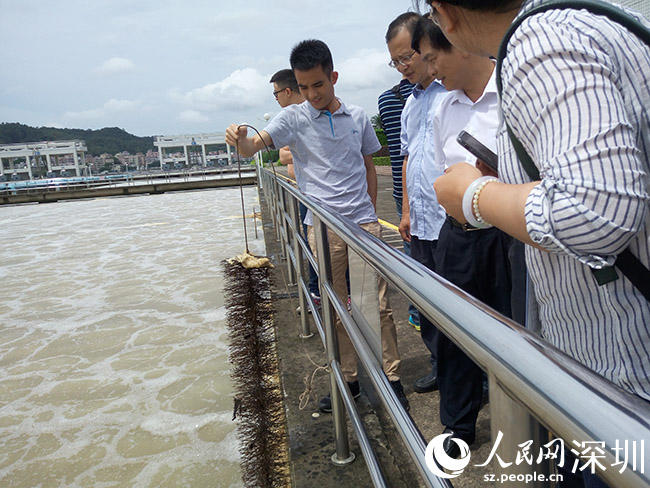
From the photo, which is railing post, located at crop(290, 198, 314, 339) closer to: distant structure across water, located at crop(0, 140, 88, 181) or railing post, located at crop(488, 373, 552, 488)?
railing post, located at crop(488, 373, 552, 488)

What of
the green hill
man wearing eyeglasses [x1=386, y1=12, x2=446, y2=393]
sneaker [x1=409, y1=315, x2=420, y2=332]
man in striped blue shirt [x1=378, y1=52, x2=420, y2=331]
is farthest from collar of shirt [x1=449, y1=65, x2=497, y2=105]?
the green hill

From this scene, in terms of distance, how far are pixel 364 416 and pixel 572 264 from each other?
1.60 metres

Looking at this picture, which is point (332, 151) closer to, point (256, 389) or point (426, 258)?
point (426, 258)

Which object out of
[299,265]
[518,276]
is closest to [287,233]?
[299,265]

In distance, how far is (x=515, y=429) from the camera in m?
0.49

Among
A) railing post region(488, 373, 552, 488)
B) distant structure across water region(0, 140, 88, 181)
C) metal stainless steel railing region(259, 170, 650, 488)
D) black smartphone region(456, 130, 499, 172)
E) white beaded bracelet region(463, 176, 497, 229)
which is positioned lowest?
railing post region(488, 373, 552, 488)

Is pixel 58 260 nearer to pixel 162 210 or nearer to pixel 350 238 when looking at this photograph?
pixel 162 210

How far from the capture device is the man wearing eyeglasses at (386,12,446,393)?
6.66 ft

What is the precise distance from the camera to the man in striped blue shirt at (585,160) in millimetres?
537

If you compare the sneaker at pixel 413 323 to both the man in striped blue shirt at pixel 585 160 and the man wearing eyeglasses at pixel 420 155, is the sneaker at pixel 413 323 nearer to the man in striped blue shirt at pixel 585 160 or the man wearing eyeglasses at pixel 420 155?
the man wearing eyeglasses at pixel 420 155

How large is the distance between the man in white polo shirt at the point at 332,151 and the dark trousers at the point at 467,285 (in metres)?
0.40

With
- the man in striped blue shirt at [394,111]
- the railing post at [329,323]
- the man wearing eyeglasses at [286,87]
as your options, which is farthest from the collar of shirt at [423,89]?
the man wearing eyeglasses at [286,87]

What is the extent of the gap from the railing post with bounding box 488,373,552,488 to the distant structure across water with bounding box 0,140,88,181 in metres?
71.2

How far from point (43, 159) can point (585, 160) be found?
8601cm
